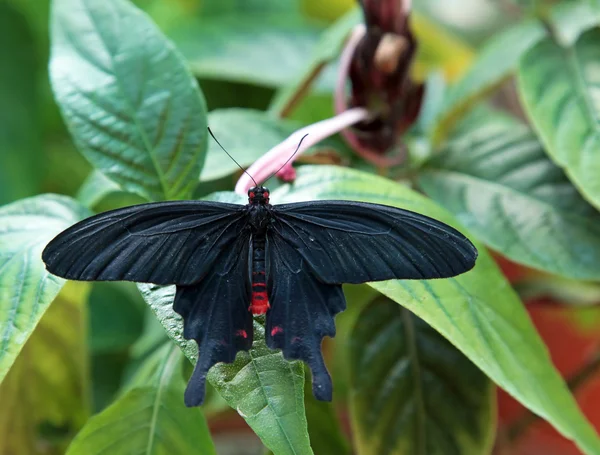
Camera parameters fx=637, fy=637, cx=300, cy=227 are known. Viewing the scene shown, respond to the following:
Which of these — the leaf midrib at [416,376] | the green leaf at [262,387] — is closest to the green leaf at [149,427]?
the green leaf at [262,387]

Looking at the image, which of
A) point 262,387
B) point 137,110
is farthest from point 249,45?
point 262,387

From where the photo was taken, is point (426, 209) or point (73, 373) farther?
point (73, 373)

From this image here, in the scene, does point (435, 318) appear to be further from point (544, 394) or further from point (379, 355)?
point (379, 355)

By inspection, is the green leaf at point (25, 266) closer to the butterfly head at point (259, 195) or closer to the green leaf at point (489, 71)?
the butterfly head at point (259, 195)

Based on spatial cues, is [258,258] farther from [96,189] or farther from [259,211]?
[96,189]

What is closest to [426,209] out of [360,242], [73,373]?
[360,242]
